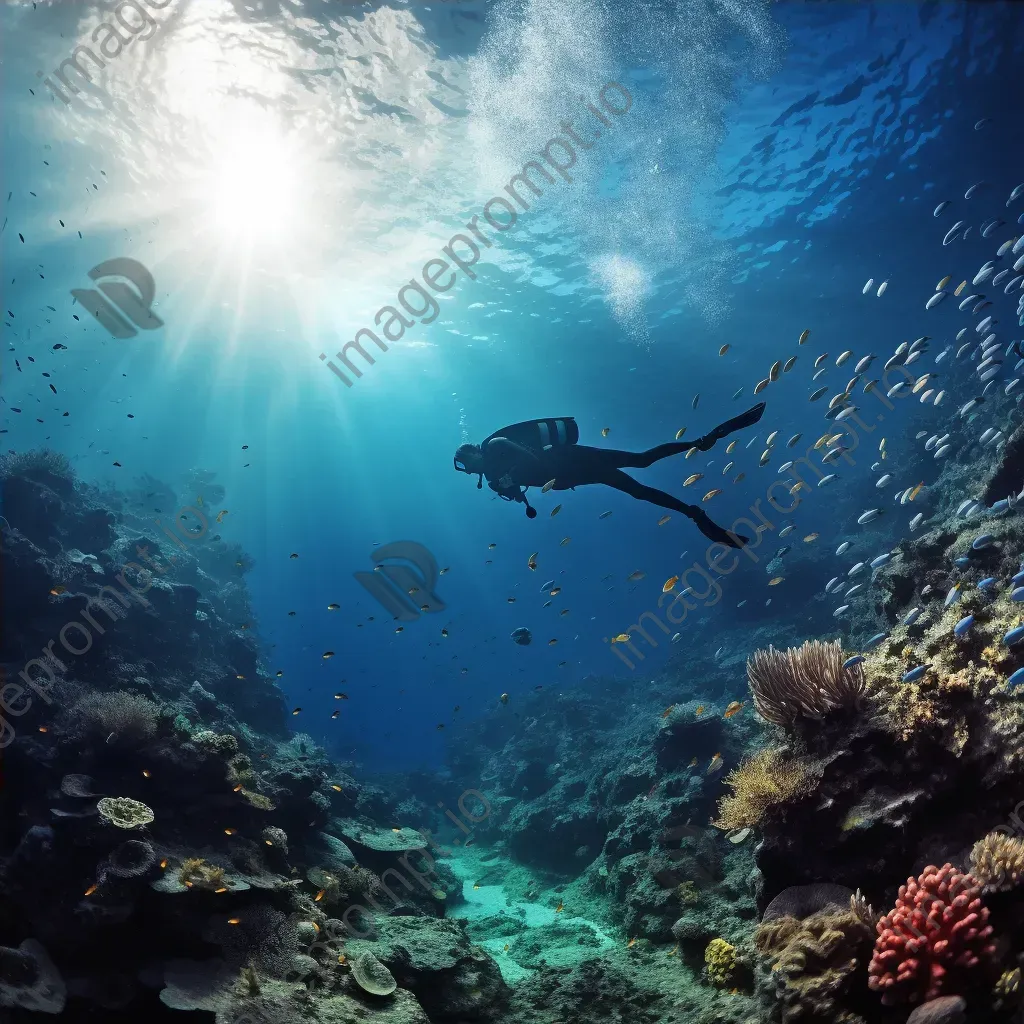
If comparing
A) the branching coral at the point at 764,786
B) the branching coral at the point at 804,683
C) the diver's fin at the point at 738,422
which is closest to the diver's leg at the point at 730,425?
the diver's fin at the point at 738,422

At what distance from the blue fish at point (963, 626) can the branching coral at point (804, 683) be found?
87cm

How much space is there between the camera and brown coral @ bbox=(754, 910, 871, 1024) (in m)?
3.41

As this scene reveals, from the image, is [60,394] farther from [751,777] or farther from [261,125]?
[751,777]

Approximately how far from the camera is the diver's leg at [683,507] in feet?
22.4

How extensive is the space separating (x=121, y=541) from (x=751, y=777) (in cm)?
2132

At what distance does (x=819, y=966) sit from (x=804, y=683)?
2.31 m

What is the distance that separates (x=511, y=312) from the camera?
2719 centimetres

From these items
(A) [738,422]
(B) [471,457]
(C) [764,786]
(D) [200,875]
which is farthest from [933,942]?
(B) [471,457]

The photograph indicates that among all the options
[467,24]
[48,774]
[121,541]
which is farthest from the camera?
[121,541]

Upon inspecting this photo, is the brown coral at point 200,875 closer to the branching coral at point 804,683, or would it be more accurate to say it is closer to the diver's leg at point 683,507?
the branching coral at point 804,683

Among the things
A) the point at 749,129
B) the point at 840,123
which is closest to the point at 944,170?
the point at 840,123

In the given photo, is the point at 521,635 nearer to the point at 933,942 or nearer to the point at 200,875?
the point at 200,875

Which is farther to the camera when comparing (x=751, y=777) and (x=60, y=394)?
(x=60, y=394)

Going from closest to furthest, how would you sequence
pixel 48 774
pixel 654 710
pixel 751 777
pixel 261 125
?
pixel 751 777 < pixel 48 774 < pixel 261 125 < pixel 654 710
